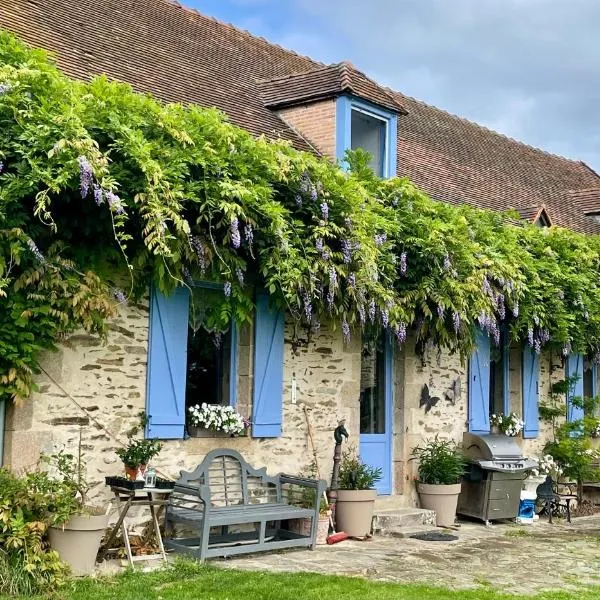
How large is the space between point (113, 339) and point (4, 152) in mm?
1850

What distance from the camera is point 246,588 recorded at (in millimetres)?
5762

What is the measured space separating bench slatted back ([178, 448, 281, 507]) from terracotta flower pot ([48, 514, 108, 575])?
4.39 feet

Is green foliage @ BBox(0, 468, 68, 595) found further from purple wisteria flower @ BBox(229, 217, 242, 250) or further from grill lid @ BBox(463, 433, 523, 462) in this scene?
grill lid @ BBox(463, 433, 523, 462)

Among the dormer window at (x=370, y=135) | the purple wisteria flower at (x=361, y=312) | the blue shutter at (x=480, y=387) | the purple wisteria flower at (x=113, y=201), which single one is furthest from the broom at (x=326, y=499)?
the purple wisteria flower at (x=113, y=201)

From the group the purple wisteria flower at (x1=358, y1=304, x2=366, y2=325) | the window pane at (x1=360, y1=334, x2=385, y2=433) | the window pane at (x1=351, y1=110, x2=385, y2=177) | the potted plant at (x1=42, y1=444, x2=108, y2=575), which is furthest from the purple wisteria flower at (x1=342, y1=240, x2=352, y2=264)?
the potted plant at (x1=42, y1=444, x2=108, y2=575)

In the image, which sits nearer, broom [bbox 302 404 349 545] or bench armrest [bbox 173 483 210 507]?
bench armrest [bbox 173 483 210 507]

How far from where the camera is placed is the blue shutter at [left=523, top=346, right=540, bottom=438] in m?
11.5

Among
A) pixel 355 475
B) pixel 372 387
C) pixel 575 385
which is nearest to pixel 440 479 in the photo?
pixel 372 387

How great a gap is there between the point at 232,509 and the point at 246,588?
1.42m

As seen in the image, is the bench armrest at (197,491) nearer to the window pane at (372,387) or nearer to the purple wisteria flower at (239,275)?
the purple wisteria flower at (239,275)

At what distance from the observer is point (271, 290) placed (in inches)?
288

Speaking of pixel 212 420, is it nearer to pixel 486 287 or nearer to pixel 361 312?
pixel 361 312

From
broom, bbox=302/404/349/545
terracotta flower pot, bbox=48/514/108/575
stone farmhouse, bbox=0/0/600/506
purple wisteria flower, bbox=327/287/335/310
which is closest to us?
terracotta flower pot, bbox=48/514/108/575

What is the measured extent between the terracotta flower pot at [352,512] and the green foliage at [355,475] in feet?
0.42
